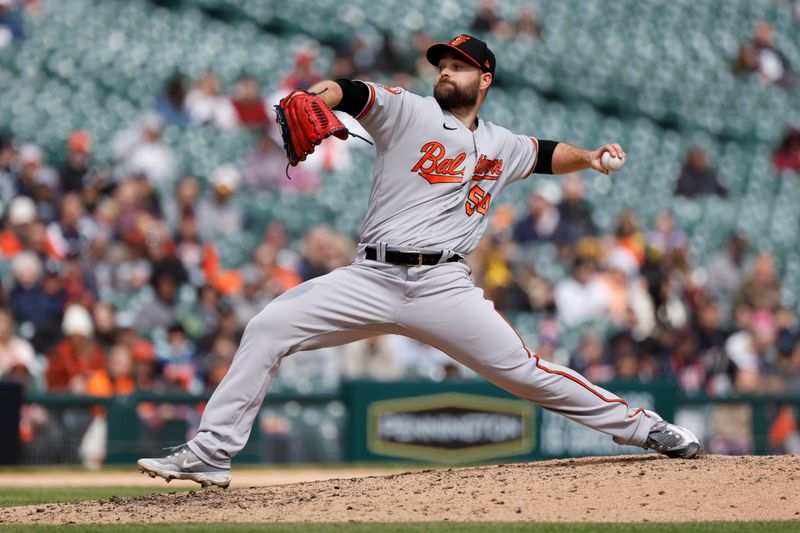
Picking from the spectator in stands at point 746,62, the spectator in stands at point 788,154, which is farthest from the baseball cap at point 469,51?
the spectator in stands at point 746,62

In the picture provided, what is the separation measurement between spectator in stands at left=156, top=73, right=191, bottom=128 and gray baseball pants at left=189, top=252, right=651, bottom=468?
23.8 ft

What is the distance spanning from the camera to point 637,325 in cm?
1098

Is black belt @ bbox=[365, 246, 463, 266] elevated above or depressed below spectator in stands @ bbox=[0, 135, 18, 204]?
below

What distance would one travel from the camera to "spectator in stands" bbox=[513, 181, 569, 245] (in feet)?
38.4

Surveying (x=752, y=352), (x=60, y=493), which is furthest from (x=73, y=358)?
(x=752, y=352)

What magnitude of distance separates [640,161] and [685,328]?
3.38 metres

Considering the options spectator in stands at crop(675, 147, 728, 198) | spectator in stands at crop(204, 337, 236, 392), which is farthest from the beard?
spectator in stands at crop(675, 147, 728, 198)

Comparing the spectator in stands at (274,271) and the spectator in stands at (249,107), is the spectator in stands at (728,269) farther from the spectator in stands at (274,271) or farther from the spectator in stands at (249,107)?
the spectator in stands at (249,107)

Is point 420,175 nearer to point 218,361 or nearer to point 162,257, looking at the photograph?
point 218,361

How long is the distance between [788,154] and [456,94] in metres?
11.1

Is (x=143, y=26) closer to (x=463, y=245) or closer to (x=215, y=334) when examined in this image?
(x=215, y=334)

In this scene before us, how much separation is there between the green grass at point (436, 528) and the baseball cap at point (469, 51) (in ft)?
5.98

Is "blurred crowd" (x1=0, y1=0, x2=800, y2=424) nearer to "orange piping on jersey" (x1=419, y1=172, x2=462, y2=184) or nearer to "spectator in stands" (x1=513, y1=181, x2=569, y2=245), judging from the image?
"spectator in stands" (x1=513, y1=181, x2=569, y2=245)

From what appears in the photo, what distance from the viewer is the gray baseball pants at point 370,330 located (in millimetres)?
4766
